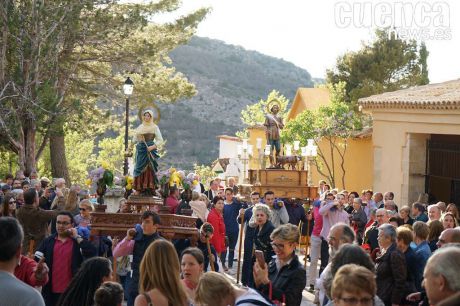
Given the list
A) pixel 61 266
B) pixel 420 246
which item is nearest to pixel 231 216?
pixel 420 246

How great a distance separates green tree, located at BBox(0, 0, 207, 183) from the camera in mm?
30234

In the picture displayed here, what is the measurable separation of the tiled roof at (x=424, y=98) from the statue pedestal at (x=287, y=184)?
4.36 meters

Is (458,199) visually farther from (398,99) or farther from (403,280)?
(403,280)

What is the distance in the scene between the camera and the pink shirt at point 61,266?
11.7m

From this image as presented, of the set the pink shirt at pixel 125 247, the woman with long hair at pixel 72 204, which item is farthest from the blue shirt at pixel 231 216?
the pink shirt at pixel 125 247

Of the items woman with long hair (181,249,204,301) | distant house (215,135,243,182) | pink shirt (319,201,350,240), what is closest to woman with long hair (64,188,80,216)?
pink shirt (319,201,350,240)

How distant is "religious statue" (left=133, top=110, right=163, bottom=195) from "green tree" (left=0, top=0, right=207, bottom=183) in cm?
1283

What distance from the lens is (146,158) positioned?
16.7 m

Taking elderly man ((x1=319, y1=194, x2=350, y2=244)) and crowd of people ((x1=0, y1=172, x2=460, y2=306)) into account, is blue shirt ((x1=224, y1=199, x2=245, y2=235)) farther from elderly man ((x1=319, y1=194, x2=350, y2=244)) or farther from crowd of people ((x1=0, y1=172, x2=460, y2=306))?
elderly man ((x1=319, y1=194, x2=350, y2=244))

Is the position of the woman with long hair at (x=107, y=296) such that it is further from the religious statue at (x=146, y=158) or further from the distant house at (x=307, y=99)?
the distant house at (x=307, y=99)

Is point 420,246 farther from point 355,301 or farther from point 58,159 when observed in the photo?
point 58,159

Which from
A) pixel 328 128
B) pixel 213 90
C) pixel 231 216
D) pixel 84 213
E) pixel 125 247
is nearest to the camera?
pixel 125 247

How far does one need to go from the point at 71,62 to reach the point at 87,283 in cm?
2634

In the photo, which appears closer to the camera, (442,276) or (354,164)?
(442,276)
